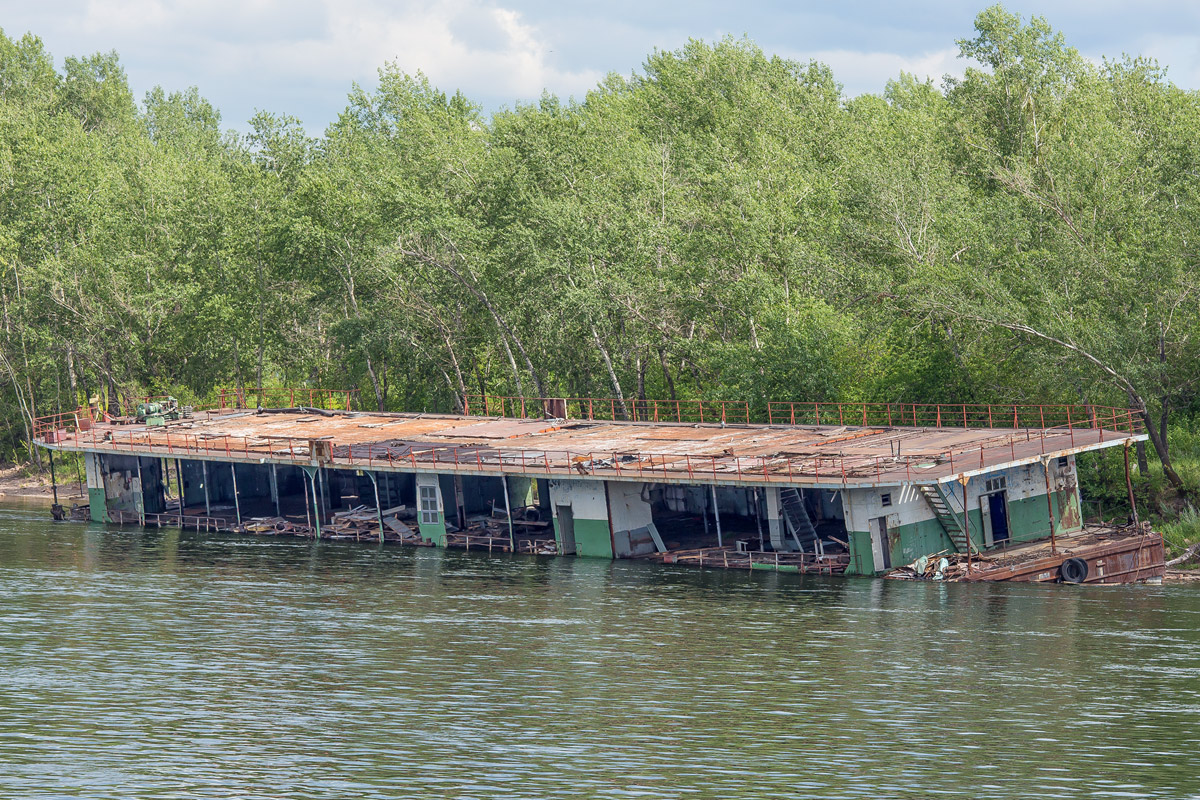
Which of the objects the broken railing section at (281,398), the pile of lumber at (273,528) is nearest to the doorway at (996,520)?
the pile of lumber at (273,528)

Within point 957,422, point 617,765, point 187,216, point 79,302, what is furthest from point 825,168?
point 617,765

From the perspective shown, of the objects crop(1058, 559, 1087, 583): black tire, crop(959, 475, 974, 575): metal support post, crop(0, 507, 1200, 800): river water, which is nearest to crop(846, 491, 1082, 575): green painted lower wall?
crop(959, 475, 974, 575): metal support post

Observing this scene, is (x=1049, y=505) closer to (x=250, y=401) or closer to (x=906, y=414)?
(x=906, y=414)

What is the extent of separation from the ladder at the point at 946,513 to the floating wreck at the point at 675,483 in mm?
77

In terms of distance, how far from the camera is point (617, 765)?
3350 centimetres

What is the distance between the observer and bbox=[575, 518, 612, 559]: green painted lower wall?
63.0 meters

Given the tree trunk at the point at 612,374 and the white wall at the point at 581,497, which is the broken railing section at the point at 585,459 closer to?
the white wall at the point at 581,497

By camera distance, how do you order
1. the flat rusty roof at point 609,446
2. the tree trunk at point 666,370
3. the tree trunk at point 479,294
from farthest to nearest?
the tree trunk at point 479,294 → the tree trunk at point 666,370 → the flat rusty roof at point 609,446

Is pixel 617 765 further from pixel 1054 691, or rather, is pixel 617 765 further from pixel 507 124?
pixel 507 124

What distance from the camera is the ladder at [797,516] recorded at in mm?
59812

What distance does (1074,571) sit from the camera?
178 feet

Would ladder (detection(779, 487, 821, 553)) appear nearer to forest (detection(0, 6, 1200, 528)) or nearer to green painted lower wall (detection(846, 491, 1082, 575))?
green painted lower wall (detection(846, 491, 1082, 575))

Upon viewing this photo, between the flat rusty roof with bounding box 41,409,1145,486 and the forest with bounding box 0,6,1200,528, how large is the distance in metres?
5.04

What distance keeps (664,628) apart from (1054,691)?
1322 centimetres
